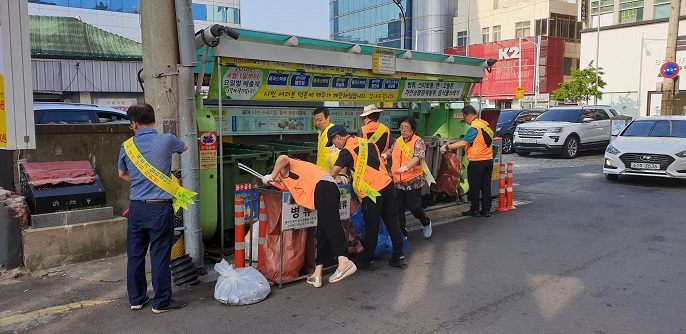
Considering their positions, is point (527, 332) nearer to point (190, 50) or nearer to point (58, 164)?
point (190, 50)

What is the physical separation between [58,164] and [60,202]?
683 millimetres

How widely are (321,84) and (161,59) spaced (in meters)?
3.23

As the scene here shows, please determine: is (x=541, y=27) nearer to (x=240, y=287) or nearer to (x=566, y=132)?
(x=566, y=132)

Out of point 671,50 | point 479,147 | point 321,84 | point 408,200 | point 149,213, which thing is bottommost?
point 408,200

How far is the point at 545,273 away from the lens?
222 inches

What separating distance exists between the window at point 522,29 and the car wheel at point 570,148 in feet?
105

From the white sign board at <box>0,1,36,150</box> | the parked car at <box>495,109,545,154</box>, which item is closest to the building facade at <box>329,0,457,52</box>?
the parked car at <box>495,109,545,154</box>

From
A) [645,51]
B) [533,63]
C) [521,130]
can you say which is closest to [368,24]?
[533,63]

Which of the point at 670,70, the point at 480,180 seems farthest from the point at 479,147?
the point at 670,70

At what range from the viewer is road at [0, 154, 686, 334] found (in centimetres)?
434

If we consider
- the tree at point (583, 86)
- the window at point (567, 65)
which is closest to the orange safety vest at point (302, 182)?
the tree at point (583, 86)

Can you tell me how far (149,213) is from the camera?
14.8 ft

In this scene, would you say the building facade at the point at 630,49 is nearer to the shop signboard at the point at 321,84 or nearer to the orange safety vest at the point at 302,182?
the shop signboard at the point at 321,84

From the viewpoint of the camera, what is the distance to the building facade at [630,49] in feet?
108
